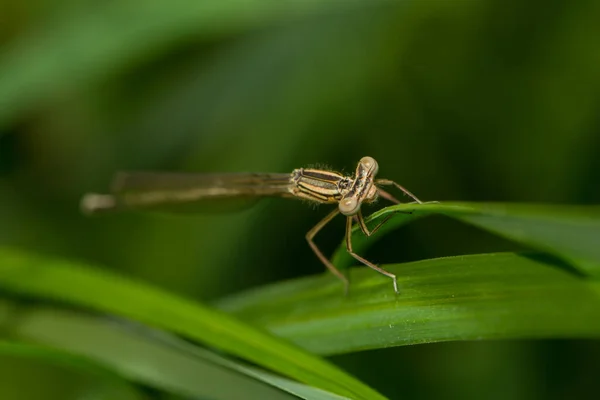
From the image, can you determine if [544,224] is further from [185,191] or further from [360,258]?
[185,191]

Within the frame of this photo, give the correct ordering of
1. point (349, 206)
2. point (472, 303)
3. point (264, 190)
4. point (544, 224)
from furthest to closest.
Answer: point (264, 190) < point (349, 206) < point (472, 303) < point (544, 224)

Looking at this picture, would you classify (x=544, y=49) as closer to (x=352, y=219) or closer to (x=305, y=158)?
(x=305, y=158)

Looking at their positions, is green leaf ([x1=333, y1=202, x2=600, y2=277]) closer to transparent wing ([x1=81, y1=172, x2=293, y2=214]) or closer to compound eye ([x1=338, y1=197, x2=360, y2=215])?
compound eye ([x1=338, y1=197, x2=360, y2=215])

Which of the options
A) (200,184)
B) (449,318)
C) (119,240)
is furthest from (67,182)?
(449,318)

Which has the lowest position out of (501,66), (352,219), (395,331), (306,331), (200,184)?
(395,331)

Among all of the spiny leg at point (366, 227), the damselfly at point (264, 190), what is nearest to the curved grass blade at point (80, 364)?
the damselfly at point (264, 190)

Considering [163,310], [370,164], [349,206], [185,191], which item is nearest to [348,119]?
[185,191]
